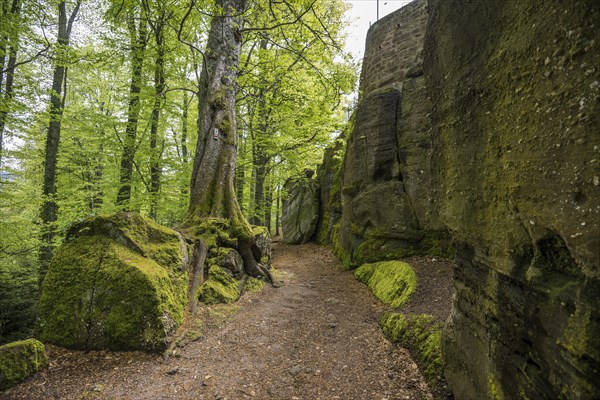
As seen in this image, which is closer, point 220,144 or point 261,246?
point 220,144

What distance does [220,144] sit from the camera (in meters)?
7.43

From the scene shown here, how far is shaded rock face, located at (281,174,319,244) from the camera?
48.2ft

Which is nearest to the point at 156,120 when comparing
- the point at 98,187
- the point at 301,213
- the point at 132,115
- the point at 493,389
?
the point at 132,115

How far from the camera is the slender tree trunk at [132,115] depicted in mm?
9711

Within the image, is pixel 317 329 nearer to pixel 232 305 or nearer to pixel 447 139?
pixel 232 305

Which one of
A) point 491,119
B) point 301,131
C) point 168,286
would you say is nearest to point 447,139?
point 491,119

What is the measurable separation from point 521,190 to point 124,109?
12.0 metres

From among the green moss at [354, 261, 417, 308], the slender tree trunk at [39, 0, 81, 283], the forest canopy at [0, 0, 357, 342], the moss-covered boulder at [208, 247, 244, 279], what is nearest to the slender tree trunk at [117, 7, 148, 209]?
the forest canopy at [0, 0, 357, 342]

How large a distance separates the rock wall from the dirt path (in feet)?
3.36

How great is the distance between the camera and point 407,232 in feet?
25.6

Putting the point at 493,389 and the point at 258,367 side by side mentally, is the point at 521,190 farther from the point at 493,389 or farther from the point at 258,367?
the point at 258,367

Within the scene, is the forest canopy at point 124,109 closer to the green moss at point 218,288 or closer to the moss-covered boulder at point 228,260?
the moss-covered boulder at point 228,260

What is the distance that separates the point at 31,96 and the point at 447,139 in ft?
33.8

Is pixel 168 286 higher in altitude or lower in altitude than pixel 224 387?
higher
